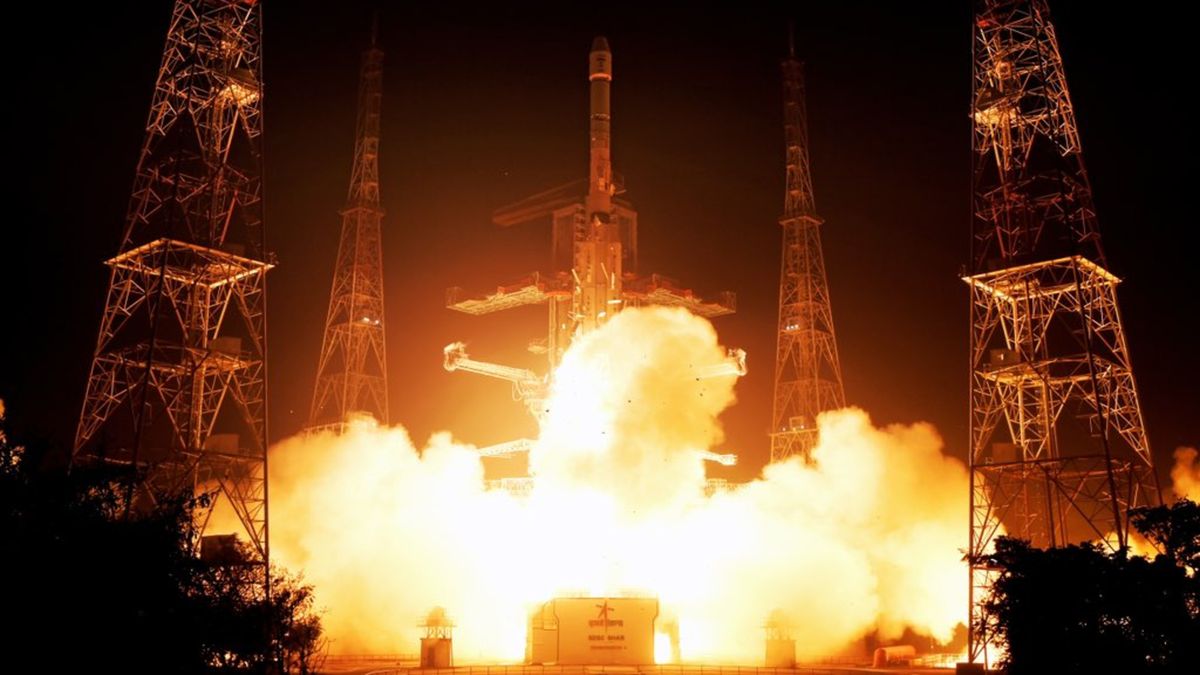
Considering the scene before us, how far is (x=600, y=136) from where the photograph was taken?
5281 centimetres

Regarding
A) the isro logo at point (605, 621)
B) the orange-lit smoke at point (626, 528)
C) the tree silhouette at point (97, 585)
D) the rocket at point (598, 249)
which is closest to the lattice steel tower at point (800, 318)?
the orange-lit smoke at point (626, 528)

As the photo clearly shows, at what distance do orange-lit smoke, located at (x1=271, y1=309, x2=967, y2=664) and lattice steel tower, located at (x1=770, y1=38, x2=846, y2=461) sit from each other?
236 centimetres

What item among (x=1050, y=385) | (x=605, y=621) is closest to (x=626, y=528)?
(x=605, y=621)

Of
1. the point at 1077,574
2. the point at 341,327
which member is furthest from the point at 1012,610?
the point at 341,327

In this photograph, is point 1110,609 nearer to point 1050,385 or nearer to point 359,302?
point 1050,385

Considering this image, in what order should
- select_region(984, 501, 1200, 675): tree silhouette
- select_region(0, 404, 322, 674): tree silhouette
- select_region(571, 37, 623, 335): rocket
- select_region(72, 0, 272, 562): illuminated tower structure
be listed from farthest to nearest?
select_region(571, 37, 623, 335): rocket → select_region(72, 0, 272, 562): illuminated tower structure → select_region(984, 501, 1200, 675): tree silhouette → select_region(0, 404, 322, 674): tree silhouette

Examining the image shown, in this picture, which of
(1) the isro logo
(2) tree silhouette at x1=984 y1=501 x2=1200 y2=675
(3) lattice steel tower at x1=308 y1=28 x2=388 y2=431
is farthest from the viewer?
(3) lattice steel tower at x1=308 y1=28 x2=388 y2=431

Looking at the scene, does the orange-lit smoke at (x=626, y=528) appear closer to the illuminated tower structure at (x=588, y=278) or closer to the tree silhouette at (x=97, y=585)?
the illuminated tower structure at (x=588, y=278)

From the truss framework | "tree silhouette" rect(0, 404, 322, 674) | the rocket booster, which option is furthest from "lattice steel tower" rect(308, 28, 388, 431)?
"tree silhouette" rect(0, 404, 322, 674)

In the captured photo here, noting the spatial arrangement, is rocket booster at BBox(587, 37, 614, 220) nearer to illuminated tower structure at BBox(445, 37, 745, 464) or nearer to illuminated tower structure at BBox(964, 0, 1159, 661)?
illuminated tower structure at BBox(445, 37, 745, 464)

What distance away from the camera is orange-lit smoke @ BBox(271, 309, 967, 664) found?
156 ft

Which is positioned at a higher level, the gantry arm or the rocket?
the rocket

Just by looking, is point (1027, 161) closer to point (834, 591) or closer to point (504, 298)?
point (834, 591)

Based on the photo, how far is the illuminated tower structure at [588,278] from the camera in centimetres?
5191
